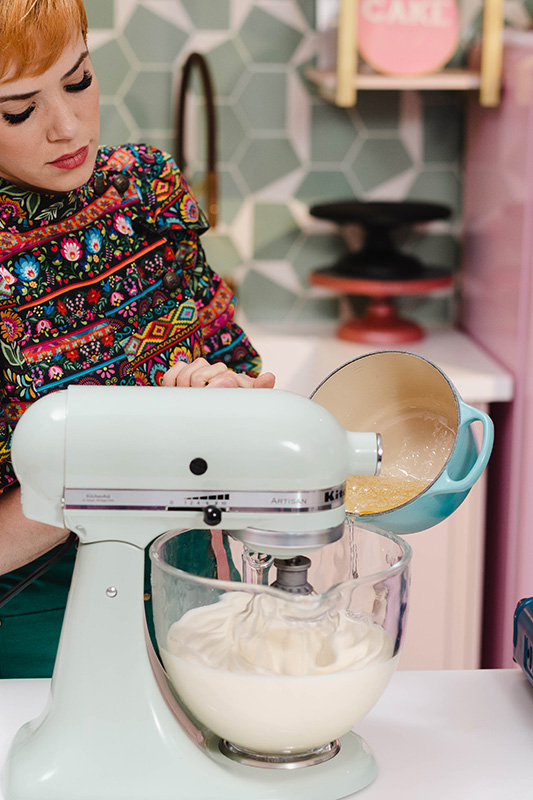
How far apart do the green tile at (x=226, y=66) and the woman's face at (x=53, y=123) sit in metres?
1.26

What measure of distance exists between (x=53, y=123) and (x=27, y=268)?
177mm

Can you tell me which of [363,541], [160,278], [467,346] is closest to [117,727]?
[363,541]

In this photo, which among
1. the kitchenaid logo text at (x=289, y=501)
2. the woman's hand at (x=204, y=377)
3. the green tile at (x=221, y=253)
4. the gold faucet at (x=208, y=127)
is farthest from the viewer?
the green tile at (x=221, y=253)

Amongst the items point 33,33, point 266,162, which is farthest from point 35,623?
point 266,162

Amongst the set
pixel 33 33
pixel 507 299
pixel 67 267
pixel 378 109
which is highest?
pixel 33 33

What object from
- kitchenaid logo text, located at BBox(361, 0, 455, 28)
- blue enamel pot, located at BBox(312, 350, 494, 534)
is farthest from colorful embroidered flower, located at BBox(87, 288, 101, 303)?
kitchenaid logo text, located at BBox(361, 0, 455, 28)

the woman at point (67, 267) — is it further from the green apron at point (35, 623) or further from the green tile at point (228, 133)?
the green tile at point (228, 133)

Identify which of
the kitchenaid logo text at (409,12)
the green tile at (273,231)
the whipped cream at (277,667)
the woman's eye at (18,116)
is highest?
the kitchenaid logo text at (409,12)

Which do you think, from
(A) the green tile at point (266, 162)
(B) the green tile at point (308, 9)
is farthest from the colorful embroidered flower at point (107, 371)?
(B) the green tile at point (308, 9)

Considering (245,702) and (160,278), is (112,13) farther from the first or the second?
(245,702)

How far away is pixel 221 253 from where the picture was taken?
7.64ft

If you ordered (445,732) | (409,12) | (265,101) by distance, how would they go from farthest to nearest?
(265,101) < (409,12) < (445,732)

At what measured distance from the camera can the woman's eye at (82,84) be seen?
3.26 ft

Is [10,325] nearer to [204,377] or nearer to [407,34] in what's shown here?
[204,377]
